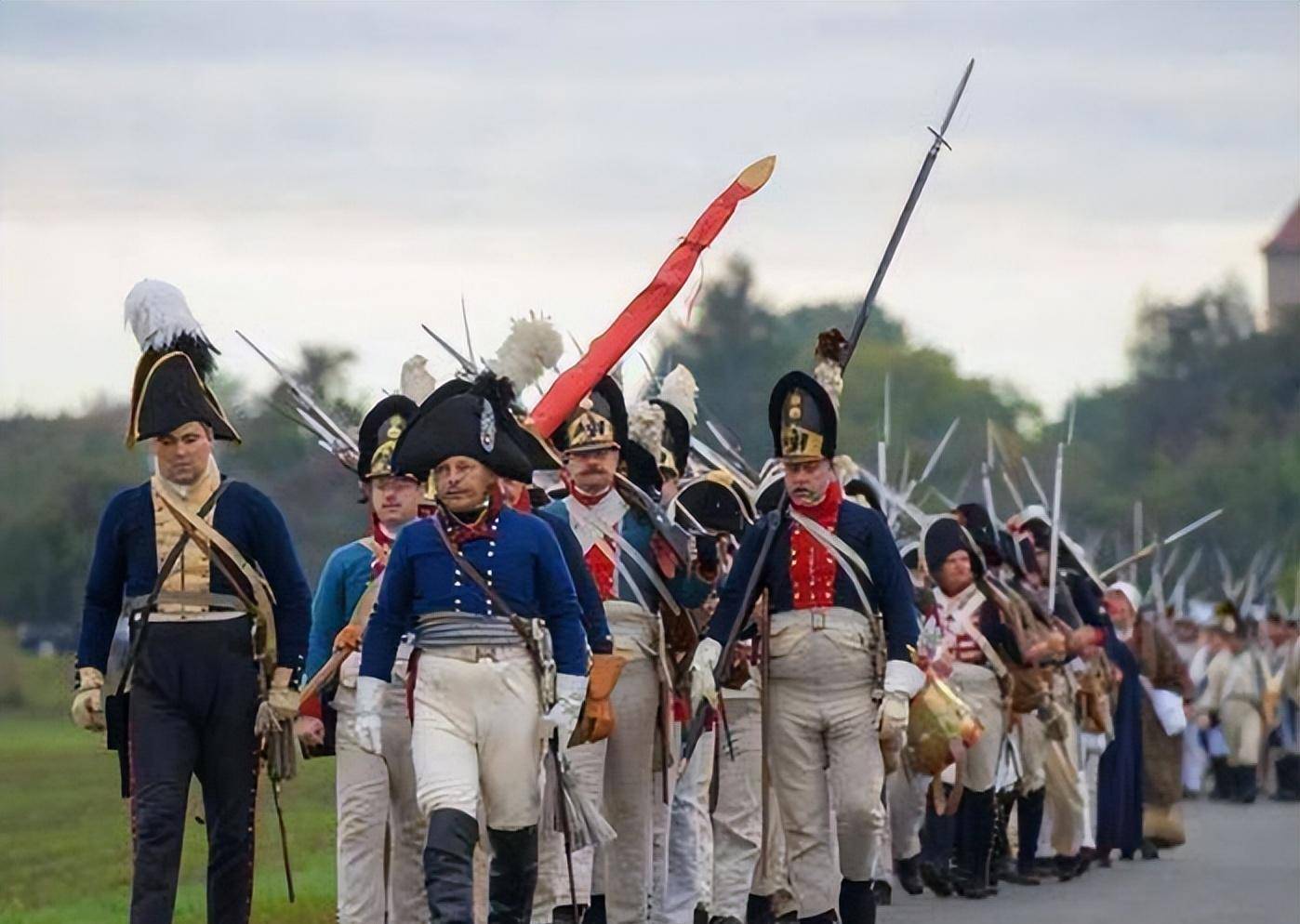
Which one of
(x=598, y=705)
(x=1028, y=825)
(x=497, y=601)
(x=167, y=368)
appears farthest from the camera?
(x=1028, y=825)

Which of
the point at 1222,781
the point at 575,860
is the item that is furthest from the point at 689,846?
the point at 1222,781

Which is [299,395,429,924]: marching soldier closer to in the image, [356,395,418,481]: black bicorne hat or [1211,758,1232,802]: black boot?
[356,395,418,481]: black bicorne hat

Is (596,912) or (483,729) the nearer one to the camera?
(483,729)

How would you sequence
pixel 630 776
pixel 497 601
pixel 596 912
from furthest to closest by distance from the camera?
pixel 596 912, pixel 630 776, pixel 497 601

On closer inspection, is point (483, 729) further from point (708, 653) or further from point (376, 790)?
point (708, 653)

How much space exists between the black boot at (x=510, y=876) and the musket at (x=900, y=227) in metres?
3.18

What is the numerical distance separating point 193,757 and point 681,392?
192 inches

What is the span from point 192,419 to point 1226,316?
5231cm

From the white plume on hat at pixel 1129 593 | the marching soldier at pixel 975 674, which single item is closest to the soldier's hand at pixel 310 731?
the marching soldier at pixel 975 674

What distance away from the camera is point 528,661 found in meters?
12.9

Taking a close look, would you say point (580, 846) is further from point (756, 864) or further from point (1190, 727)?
point (1190, 727)

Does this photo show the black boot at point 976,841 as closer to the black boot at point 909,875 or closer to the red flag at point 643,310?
the black boot at point 909,875

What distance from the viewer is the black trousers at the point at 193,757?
12820 mm

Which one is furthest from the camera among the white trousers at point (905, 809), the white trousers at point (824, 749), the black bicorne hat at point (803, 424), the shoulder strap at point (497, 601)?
the white trousers at point (905, 809)
